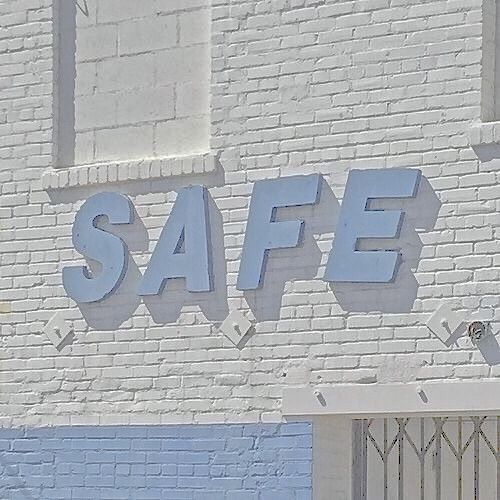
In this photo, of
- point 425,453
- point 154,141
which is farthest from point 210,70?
point 425,453

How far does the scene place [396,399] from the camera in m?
10.3

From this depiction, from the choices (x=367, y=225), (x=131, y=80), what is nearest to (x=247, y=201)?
(x=367, y=225)

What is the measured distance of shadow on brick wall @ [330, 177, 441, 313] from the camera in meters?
10.4

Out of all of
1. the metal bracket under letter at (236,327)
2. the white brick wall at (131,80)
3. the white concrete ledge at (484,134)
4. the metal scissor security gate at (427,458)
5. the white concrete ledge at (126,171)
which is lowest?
the metal scissor security gate at (427,458)

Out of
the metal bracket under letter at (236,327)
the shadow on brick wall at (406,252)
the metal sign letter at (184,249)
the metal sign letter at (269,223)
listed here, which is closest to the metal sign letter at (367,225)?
the shadow on brick wall at (406,252)

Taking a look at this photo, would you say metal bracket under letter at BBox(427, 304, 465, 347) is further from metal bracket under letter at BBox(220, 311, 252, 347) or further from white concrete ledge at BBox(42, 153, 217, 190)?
white concrete ledge at BBox(42, 153, 217, 190)

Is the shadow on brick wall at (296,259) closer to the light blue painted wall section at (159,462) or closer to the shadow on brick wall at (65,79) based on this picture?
the light blue painted wall section at (159,462)

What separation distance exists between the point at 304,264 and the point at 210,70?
1.57 m

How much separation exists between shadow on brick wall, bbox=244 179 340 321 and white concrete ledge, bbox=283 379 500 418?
1.92 feet

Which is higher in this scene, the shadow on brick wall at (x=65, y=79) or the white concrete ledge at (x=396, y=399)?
the shadow on brick wall at (x=65, y=79)

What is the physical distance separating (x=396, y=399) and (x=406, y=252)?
0.91 metres

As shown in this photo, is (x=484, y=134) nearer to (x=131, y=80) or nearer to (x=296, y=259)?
(x=296, y=259)

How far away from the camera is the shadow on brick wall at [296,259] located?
1077 centimetres

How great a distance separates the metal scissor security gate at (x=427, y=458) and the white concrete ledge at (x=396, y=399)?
1.25 feet
